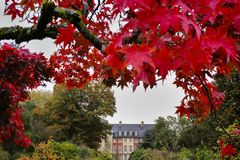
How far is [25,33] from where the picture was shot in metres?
4.46

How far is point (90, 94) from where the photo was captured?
44.8 m

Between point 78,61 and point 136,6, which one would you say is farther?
point 78,61

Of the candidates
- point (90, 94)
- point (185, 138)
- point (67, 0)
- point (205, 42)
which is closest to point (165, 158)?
point (185, 138)

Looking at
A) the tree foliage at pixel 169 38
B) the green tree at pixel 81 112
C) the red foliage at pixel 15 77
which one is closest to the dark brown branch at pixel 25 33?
the tree foliage at pixel 169 38

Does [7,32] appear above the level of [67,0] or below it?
Answer: below

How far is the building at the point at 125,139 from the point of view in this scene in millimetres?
105750

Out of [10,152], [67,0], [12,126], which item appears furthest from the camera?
[10,152]

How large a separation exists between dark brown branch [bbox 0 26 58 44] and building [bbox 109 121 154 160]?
102 metres

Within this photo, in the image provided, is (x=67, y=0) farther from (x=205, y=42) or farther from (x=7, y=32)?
(x=205, y=42)

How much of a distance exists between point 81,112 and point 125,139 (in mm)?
66309

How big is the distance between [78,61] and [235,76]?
14312 millimetres

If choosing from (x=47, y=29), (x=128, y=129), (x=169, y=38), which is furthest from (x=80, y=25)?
(x=128, y=129)

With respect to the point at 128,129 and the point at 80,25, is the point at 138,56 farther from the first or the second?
the point at 128,129

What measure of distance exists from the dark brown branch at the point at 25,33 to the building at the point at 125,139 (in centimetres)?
10164
